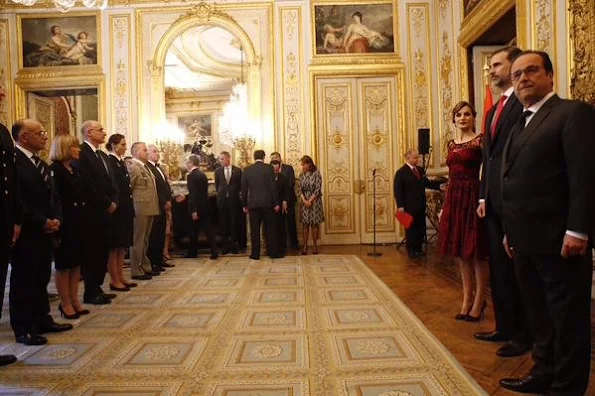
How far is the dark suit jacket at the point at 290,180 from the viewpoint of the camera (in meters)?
8.43

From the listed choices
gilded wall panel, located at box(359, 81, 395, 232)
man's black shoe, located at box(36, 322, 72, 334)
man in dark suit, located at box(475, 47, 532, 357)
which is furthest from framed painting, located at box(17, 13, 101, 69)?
man in dark suit, located at box(475, 47, 532, 357)

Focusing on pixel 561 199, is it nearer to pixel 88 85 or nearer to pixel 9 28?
pixel 88 85

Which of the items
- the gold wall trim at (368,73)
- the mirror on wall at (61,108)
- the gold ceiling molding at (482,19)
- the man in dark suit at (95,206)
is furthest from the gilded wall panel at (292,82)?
the man in dark suit at (95,206)

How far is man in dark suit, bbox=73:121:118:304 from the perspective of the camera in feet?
14.6

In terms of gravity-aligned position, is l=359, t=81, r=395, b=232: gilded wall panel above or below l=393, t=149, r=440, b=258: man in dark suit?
above

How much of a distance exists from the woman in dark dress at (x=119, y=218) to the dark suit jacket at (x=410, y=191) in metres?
3.99

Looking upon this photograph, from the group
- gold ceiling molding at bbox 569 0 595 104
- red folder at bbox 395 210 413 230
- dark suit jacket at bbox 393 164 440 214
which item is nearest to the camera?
gold ceiling molding at bbox 569 0 595 104

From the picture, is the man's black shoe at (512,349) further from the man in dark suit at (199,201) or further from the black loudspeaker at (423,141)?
the black loudspeaker at (423,141)

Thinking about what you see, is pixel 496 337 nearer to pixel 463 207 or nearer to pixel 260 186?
pixel 463 207

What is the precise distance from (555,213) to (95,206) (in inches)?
149

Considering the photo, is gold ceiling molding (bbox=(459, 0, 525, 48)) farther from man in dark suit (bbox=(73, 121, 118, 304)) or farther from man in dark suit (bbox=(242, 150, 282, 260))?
man in dark suit (bbox=(73, 121, 118, 304))

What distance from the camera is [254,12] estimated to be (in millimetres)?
9570

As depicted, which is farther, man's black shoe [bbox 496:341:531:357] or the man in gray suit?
the man in gray suit

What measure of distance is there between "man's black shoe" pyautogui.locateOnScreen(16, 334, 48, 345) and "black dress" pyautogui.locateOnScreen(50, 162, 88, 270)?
27.4 inches
